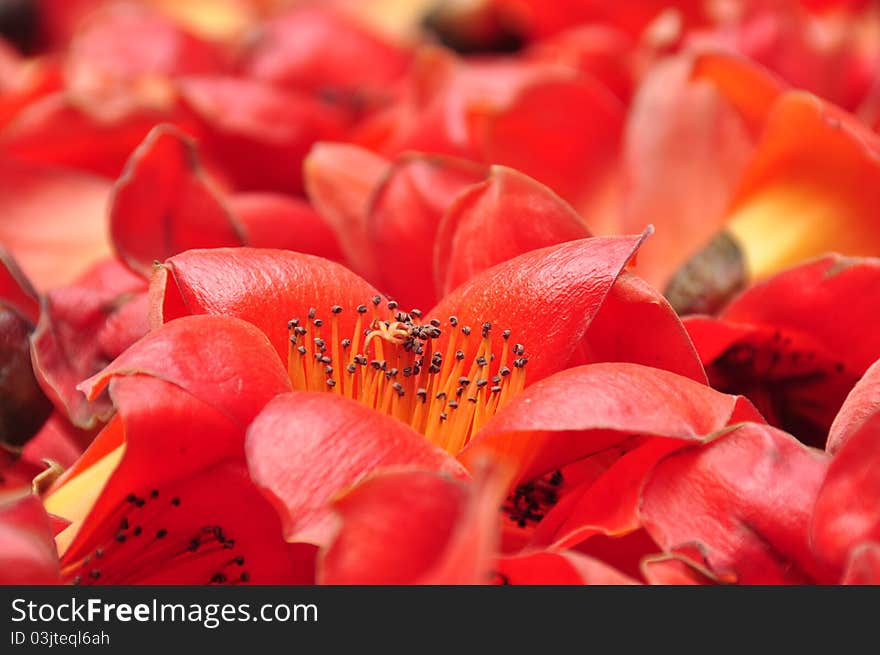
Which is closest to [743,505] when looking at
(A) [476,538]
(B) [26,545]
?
(A) [476,538]

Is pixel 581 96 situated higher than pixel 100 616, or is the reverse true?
pixel 581 96

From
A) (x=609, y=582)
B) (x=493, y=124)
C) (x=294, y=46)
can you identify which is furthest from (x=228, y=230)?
(x=294, y=46)

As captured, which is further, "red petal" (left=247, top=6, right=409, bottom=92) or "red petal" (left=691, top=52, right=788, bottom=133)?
"red petal" (left=247, top=6, right=409, bottom=92)

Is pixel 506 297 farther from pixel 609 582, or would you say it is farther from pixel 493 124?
pixel 493 124

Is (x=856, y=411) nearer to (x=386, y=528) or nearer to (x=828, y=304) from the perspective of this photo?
(x=828, y=304)

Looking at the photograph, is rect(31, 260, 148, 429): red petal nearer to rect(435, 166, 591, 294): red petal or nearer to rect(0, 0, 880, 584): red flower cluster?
rect(0, 0, 880, 584): red flower cluster

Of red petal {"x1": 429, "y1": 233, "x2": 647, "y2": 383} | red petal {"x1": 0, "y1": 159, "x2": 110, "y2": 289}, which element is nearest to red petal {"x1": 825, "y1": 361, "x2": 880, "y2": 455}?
red petal {"x1": 429, "y1": 233, "x2": 647, "y2": 383}

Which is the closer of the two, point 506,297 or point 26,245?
point 506,297
